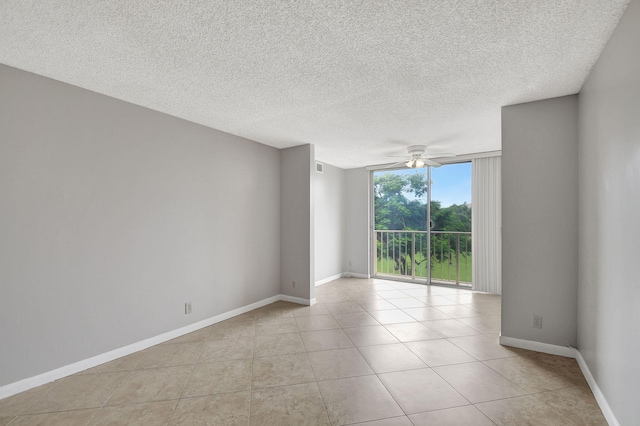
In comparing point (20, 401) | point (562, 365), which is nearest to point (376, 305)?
point (562, 365)

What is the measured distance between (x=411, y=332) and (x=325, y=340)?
3.36 ft

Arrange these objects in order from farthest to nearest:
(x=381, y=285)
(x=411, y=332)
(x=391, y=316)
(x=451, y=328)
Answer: (x=381, y=285), (x=391, y=316), (x=451, y=328), (x=411, y=332)

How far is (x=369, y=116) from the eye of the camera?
323cm

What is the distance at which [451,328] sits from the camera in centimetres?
343

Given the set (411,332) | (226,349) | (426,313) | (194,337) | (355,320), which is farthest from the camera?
(426,313)

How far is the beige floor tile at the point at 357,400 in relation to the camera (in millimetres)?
1883

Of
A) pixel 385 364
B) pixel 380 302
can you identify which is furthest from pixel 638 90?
pixel 380 302

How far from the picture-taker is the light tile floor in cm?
189

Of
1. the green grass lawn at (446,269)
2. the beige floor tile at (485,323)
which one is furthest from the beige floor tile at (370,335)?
the green grass lawn at (446,269)

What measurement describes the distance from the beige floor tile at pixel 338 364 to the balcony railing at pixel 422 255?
3.49 metres

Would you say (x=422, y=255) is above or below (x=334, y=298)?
above

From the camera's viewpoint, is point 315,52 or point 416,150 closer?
point 315,52

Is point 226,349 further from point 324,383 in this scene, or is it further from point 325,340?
point 324,383

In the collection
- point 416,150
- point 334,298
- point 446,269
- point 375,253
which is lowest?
point 334,298
